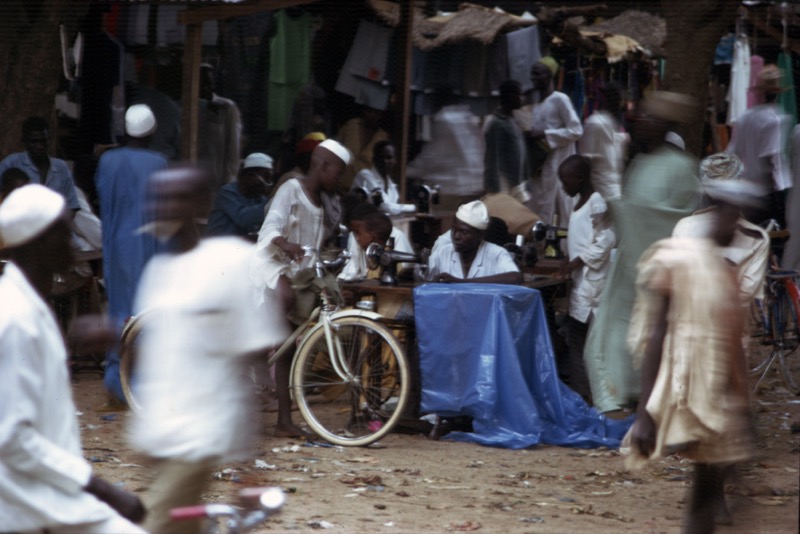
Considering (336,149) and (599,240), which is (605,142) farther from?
(336,149)

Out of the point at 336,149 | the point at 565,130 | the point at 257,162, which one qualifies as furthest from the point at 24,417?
the point at 565,130

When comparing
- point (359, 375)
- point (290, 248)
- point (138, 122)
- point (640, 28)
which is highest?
point (640, 28)

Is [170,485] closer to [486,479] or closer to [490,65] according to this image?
[486,479]

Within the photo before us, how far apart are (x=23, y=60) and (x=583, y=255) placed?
187 inches

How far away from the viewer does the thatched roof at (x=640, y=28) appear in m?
17.7

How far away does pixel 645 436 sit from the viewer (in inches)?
204

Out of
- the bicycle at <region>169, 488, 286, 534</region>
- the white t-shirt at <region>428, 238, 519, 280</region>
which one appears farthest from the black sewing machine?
the bicycle at <region>169, 488, 286, 534</region>

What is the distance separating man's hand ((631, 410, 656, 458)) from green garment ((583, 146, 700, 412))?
200 centimetres

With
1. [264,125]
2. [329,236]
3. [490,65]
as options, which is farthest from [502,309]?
[490,65]

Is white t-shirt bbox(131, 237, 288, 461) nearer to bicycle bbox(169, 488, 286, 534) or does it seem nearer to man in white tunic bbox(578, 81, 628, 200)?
bicycle bbox(169, 488, 286, 534)

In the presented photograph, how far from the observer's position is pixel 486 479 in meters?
7.52

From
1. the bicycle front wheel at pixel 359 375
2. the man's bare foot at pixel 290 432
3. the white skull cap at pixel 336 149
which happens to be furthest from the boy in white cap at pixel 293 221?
the man's bare foot at pixel 290 432

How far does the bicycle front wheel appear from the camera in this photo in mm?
8180

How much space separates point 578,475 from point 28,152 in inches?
195
